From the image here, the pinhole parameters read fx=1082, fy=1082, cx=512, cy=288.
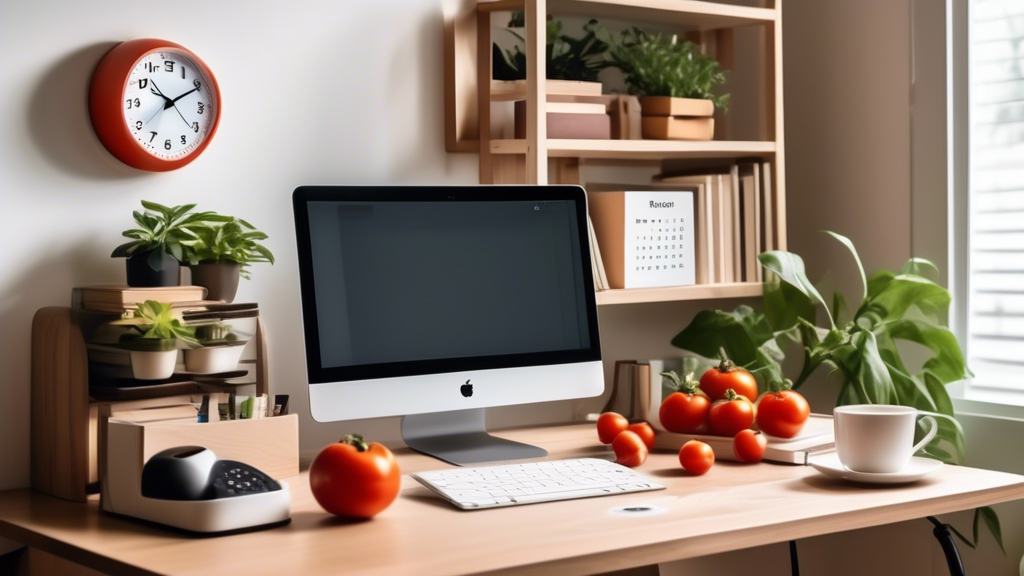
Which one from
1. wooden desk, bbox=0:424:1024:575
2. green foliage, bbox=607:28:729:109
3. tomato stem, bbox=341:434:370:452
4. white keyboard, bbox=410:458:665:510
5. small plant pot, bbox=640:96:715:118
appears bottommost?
wooden desk, bbox=0:424:1024:575

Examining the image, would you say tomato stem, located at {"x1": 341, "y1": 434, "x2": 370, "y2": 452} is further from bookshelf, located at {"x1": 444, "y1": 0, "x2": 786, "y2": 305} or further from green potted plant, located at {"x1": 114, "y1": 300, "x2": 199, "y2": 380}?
bookshelf, located at {"x1": 444, "y1": 0, "x2": 786, "y2": 305}

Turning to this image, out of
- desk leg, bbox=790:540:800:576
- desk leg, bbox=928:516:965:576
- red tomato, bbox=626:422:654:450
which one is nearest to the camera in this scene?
desk leg, bbox=928:516:965:576

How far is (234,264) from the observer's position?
185 cm

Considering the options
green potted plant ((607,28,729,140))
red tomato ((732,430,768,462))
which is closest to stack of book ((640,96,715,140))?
green potted plant ((607,28,729,140))

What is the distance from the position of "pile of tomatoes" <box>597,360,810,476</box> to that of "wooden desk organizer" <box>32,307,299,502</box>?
1.85ft

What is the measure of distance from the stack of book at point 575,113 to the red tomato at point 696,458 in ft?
2.48

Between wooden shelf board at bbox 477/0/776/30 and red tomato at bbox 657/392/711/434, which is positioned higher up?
wooden shelf board at bbox 477/0/776/30

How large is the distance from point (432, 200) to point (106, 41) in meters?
0.62

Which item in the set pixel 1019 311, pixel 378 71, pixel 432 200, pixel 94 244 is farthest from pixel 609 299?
pixel 94 244

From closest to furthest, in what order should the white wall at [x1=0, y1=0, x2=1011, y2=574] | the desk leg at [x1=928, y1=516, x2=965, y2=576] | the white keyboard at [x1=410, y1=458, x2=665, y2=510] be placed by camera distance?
the white keyboard at [x1=410, y1=458, x2=665, y2=510], the desk leg at [x1=928, y1=516, x2=965, y2=576], the white wall at [x1=0, y1=0, x2=1011, y2=574]

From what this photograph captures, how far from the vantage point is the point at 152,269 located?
1734 millimetres

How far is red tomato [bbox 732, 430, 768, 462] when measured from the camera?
181 centimetres

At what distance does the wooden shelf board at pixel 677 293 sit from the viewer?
2.22m

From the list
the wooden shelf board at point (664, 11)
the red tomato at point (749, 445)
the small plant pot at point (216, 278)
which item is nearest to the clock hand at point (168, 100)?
the small plant pot at point (216, 278)
